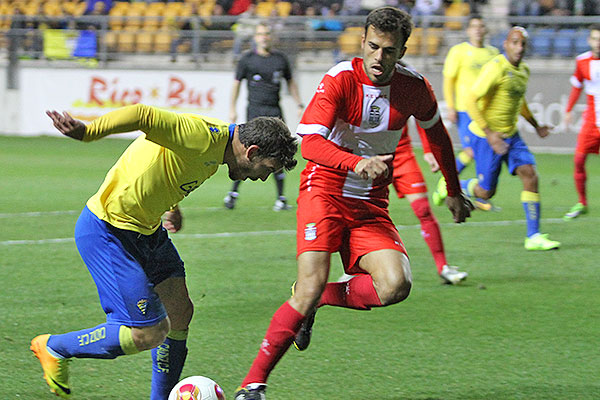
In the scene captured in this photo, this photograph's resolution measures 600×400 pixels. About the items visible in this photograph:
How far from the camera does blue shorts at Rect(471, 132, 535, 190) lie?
29.7ft

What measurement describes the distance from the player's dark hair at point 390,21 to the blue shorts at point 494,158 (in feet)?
14.5

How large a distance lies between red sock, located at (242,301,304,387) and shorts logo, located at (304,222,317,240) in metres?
0.44

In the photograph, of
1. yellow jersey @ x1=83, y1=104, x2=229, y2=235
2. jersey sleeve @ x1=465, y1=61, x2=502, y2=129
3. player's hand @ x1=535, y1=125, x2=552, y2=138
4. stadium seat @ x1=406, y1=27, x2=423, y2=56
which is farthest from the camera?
stadium seat @ x1=406, y1=27, x2=423, y2=56

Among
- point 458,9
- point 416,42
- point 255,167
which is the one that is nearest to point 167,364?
point 255,167

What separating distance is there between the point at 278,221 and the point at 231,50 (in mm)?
11945

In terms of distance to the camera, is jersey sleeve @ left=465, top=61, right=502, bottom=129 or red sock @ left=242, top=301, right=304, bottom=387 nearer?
red sock @ left=242, top=301, right=304, bottom=387

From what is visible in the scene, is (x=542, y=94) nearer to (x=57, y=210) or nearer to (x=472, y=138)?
(x=472, y=138)

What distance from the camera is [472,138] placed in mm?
9852

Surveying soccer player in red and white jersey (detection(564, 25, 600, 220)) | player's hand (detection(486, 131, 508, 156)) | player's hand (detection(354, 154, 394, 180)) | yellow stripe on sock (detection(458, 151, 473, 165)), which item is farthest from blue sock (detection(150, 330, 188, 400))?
yellow stripe on sock (detection(458, 151, 473, 165))

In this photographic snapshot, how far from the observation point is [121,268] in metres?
4.24

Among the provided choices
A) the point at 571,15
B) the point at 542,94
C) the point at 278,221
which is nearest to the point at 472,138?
the point at 278,221

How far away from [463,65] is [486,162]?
10.3ft

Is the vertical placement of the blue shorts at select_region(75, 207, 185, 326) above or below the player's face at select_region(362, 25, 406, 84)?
below

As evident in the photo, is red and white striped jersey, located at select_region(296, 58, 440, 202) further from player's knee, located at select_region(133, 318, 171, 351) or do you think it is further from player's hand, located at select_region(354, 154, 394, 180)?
player's knee, located at select_region(133, 318, 171, 351)
